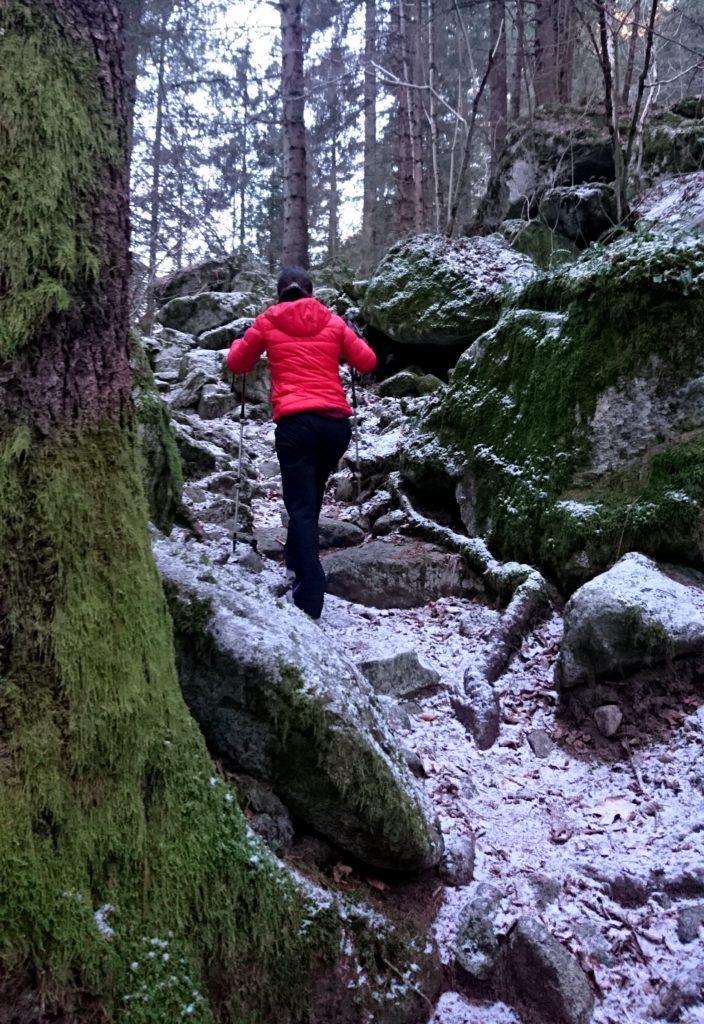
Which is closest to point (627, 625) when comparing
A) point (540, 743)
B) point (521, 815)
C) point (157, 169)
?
point (540, 743)

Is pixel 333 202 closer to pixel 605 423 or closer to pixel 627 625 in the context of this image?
pixel 605 423

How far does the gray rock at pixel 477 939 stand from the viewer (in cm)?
254

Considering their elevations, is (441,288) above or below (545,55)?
below

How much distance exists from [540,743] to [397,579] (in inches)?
82.9

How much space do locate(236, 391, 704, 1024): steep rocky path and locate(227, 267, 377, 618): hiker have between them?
2.47 ft

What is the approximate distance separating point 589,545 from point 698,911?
2.52m

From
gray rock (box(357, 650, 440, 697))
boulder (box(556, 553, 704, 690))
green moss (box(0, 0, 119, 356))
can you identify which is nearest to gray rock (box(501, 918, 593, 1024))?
boulder (box(556, 553, 704, 690))

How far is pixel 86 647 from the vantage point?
6.43ft

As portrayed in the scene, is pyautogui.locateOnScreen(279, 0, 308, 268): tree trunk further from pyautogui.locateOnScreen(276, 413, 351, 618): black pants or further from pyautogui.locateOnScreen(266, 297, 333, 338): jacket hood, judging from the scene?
pyautogui.locateOnScreen(276, 413, 351, 618): black pants

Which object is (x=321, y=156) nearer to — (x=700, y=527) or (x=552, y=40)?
(x=552, y=40)

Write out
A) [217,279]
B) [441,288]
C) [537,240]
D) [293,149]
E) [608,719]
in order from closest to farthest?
1. [608,719]
2. [441,288]
3. [537,240]
4. [293,149]
5. [217,279]

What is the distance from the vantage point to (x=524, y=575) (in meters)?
5.08

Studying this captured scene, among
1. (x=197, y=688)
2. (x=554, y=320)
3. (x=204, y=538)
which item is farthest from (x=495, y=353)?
(x=197, y=688)

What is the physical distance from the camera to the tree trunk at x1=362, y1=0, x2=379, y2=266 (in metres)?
15.9
